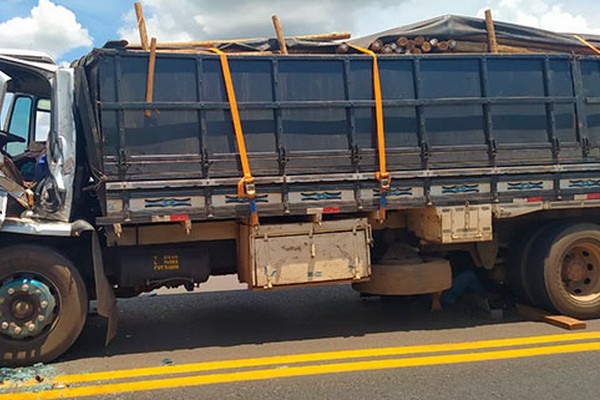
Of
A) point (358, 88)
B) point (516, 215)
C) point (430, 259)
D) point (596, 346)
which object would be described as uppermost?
point (358, 88)

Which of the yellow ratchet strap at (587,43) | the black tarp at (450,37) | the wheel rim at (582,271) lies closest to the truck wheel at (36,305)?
the black tarp at (450,37)

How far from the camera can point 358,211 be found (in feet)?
19.1

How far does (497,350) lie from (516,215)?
1.58 meters

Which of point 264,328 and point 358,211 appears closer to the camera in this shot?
point 358,211

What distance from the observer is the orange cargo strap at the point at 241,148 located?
5402 mm

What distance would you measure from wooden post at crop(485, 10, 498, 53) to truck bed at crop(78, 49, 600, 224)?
215 millimetres

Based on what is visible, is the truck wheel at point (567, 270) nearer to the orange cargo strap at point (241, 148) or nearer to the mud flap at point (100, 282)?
the orange cargo strap at point (241, 148)

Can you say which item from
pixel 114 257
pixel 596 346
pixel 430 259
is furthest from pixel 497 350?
pixel 114 257

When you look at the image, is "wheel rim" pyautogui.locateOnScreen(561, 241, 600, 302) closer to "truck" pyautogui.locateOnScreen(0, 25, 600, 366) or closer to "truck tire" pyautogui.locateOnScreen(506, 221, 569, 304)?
"truck" pyautogui.locateOnScreen(0, 25, 600, 366)

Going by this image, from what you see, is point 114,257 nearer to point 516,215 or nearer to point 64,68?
point 64,68

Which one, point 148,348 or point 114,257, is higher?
point 114,257

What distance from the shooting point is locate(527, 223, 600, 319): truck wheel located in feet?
20.4

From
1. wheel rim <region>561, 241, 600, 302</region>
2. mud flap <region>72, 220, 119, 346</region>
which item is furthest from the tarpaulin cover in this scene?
mud flap <region>72, 220, 119, 346</region>

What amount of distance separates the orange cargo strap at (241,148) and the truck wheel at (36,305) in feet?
5.61
